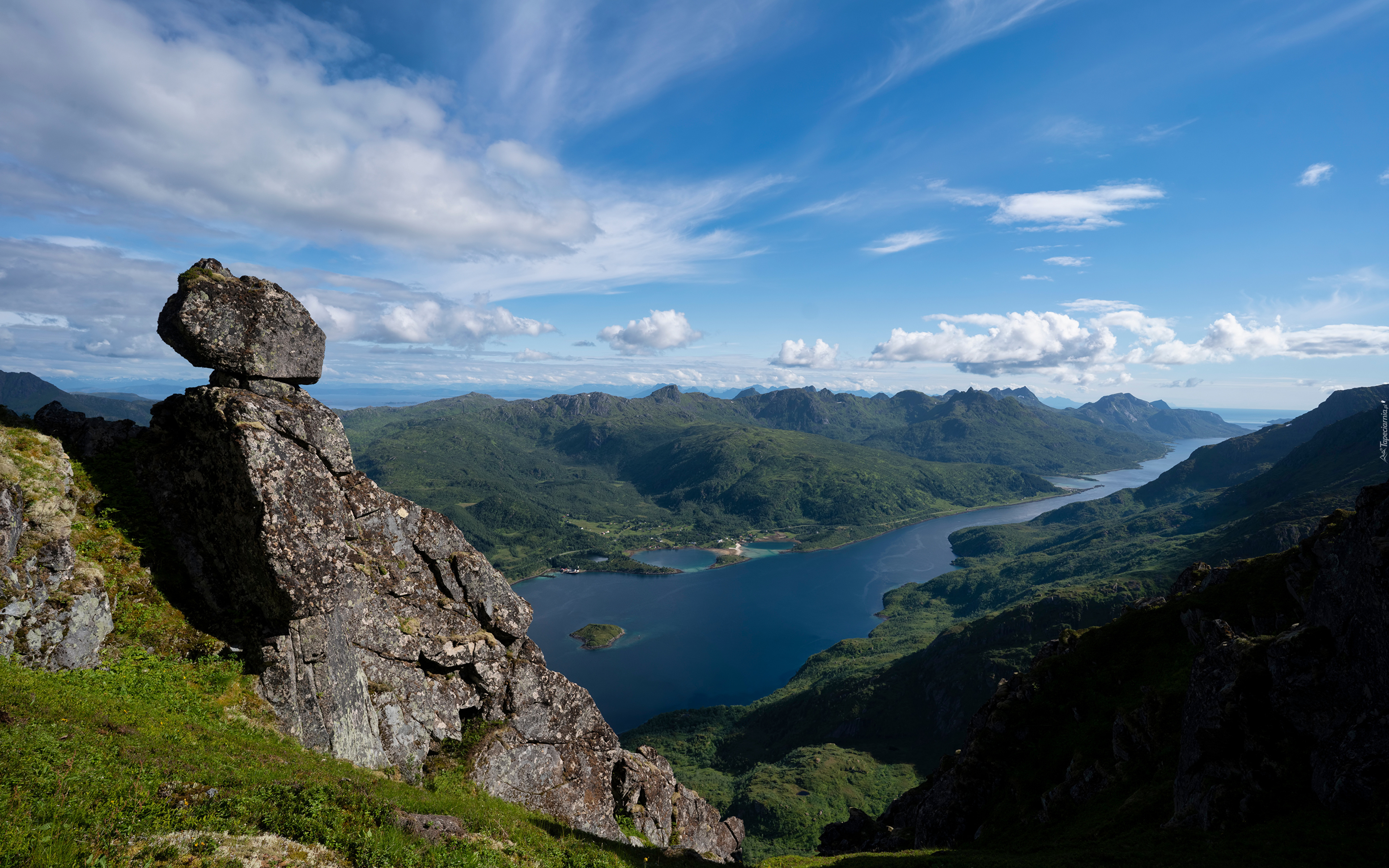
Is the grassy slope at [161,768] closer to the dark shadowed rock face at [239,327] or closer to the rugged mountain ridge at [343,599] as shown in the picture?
the rugged mountain ridge at [343,599]

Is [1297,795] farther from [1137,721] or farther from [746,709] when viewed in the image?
[746,709]

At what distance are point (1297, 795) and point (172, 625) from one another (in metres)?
46.8

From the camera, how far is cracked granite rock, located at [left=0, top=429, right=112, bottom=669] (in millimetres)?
17547

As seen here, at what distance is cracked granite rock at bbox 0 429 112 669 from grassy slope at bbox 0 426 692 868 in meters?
0.54

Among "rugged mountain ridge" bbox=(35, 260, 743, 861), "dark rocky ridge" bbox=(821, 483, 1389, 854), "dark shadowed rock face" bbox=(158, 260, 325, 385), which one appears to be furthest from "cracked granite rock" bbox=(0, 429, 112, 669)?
"dark rocky ridge" bbox=(821, 483, 1389, 854)

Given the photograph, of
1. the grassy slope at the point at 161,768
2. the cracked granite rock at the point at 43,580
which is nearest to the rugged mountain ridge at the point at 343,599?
the grassy slope at the point at 161,768

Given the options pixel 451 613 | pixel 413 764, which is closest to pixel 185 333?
pixel 451 613

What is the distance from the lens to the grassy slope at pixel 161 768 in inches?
433

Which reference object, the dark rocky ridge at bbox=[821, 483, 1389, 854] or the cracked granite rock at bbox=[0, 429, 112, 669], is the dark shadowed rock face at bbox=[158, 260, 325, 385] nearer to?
the cracked granite rock at bbox=[0, 429, 112, 669]

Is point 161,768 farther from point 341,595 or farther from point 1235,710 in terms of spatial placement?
point 1235,710

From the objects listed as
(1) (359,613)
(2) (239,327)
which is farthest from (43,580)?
(2) (239,327)

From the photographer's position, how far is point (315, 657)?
73.7 feet

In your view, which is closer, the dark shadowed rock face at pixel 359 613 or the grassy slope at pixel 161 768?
the grassy slope at pixel 161 768

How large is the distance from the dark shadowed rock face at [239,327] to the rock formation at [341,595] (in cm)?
7
